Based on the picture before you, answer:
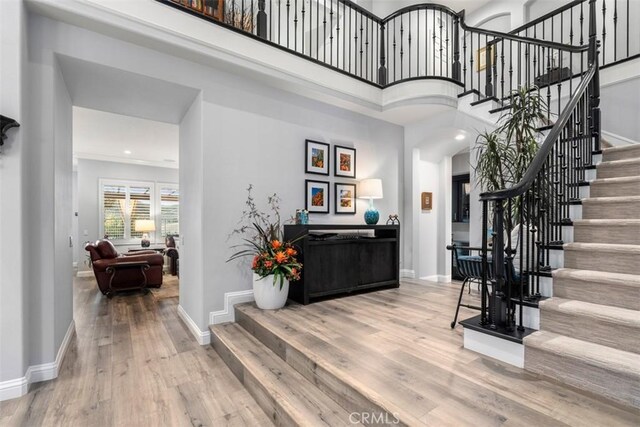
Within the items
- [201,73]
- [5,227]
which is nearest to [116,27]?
[201,73]

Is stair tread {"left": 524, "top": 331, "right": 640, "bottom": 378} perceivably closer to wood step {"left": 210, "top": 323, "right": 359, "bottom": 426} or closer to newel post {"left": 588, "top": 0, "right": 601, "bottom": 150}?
wood step {"left": 210, "top": 323, "right": 359, "bottom": 426}

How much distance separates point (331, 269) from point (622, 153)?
306cm

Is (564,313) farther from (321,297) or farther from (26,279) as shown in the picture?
(26,279)

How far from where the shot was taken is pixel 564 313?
185cm

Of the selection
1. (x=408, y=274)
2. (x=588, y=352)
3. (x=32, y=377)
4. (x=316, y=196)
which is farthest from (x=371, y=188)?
(x=32, y=377)

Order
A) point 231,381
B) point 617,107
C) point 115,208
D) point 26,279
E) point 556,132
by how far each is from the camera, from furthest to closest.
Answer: point 115,208, point 617,107, point 231,381, point 26,279, point 556,132

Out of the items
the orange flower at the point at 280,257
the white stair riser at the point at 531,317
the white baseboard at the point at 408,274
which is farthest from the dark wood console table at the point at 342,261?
the white stair riser at the point at 531,317

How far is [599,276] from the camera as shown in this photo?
1.95 m

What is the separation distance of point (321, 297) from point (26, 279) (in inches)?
102

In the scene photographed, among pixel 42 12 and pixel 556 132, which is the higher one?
A: pixel 42 12

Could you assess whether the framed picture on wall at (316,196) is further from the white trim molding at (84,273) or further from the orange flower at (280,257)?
the white trim molding at (84,273)

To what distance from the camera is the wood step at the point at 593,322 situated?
5.35 ft

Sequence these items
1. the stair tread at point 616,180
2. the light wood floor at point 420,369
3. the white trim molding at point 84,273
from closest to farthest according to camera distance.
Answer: the light wood floor at point 420,369 < the stair tread at point 616,180 < the white trim molding at point 84,273

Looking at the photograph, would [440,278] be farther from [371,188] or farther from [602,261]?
[602,261]
